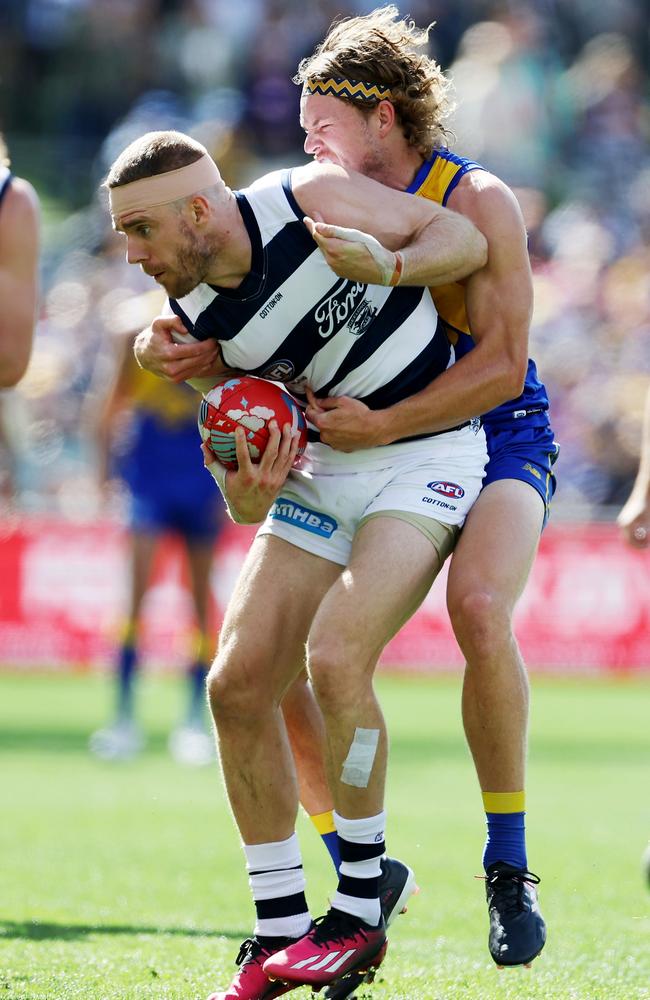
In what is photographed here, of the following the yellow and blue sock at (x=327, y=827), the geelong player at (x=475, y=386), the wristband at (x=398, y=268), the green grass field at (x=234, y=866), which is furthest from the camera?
the yellow and blue sock at (x=327, y=827)

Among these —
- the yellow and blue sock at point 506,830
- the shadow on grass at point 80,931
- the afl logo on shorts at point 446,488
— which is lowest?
the shadow on grass at point 80,931

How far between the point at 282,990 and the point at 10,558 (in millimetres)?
9874

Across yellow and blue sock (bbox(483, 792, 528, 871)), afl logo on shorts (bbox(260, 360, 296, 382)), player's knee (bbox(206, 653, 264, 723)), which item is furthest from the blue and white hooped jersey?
yellow and blue sock (bbox(483, 792, 528, 871))

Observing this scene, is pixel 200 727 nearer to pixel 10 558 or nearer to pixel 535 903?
pixel 10 558

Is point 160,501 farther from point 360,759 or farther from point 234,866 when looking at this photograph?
point 360,759

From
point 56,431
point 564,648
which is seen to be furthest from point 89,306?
point 564,648

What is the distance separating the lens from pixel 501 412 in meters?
5.41

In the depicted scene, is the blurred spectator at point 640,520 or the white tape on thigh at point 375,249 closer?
the white tape on thigh at point 375,249

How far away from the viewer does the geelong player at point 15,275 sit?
17.7ft

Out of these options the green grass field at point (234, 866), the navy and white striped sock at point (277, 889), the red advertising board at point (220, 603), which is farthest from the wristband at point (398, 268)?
the red advertising board at point (220, 603)

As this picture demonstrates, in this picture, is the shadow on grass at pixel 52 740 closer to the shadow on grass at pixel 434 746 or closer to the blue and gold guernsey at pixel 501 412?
the shadow on grass at pixel 434 746

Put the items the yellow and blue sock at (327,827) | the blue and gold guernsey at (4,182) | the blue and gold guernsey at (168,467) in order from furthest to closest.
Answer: the blue and gold guernsey at (168,467) → the blue and gold guernsey at (4,182) → the yellow and blue sock at (327,827)

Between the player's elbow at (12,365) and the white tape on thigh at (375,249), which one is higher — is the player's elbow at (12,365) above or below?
below

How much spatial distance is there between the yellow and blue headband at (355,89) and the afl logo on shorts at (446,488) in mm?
1248
